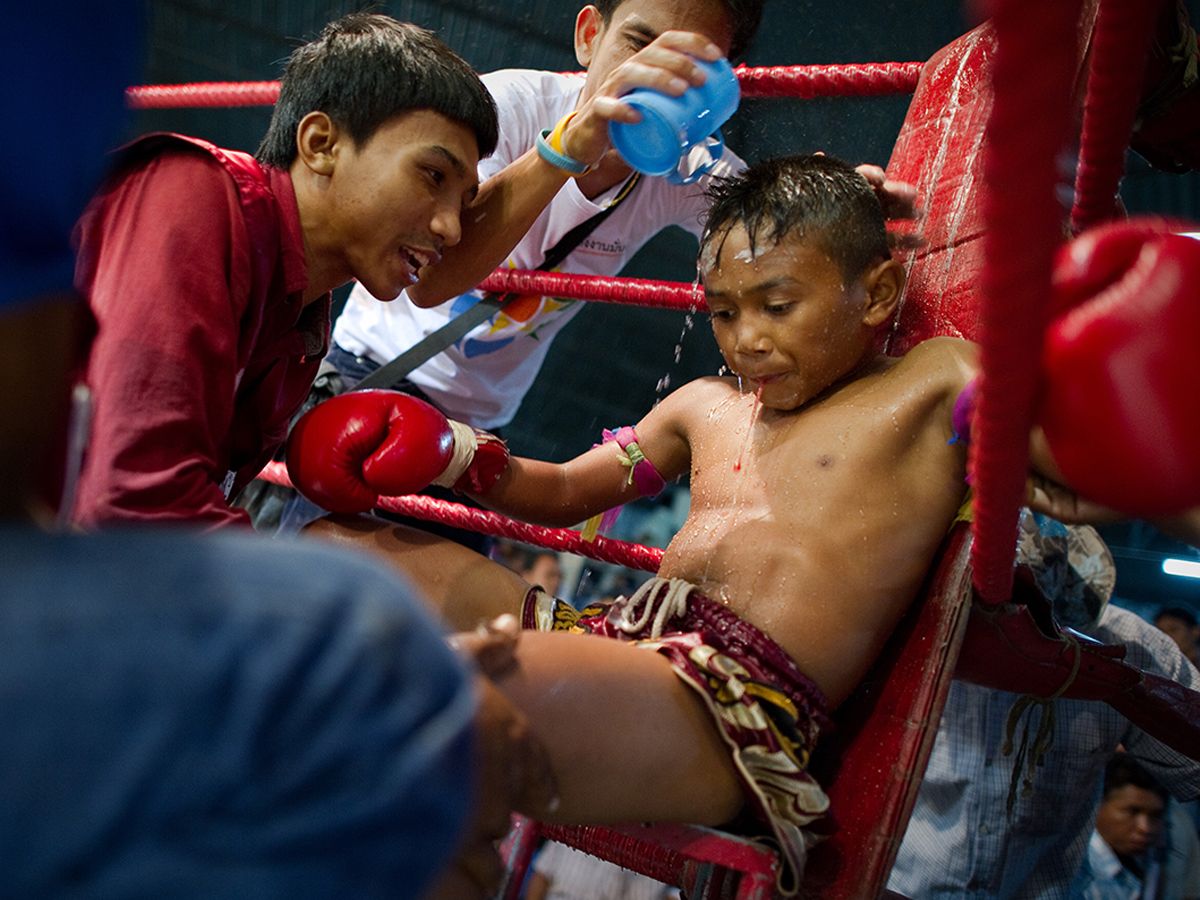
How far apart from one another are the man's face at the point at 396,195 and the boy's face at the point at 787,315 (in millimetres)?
346

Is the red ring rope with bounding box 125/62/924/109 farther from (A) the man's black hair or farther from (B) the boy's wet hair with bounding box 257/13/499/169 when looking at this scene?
(A) the man's black hair

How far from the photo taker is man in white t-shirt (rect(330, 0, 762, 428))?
1.52m

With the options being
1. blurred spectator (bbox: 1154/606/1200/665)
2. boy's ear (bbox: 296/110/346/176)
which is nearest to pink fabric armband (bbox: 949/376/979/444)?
boy's ear (bbox: 296/110/346/176)

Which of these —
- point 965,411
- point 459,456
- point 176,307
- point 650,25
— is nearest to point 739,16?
point 650,25

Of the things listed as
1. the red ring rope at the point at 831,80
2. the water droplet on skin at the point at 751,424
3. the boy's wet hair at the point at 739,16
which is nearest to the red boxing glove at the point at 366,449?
the water droplet on skin at the point at 751,424

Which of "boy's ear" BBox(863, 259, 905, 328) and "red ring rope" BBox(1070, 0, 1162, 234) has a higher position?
"red ring rope" BBox(1070, 0, 1162, 234)

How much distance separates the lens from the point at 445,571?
1.35 m

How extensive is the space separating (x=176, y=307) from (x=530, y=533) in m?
0.72

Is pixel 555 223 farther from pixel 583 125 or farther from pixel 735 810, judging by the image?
pixel 735 810

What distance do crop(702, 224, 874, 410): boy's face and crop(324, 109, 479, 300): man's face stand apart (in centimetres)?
35

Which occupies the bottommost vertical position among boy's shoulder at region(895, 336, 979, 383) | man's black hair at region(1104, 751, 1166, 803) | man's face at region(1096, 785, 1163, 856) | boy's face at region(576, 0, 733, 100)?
man's face at region(1096, 785, 1163, 856)

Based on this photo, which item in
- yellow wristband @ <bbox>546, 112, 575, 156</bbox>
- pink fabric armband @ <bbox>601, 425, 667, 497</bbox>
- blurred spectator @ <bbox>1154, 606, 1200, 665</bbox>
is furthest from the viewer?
blurred spectator @ <bbox>1154, 606, 1200, 665</bbox>

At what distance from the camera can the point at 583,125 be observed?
132 cm

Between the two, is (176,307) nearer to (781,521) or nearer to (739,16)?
(781,521)
